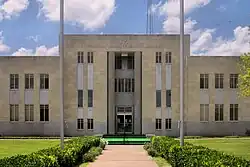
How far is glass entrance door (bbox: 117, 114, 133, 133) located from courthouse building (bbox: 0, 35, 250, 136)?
81.0 inches

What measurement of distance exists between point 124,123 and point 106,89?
16.0ft

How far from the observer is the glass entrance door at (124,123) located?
63594mm

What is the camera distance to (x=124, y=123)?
6372 centimetres

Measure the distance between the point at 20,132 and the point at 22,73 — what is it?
22.9ft

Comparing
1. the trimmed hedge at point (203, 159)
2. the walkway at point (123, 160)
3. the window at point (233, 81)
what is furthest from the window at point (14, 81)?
the trimmed hedge at point (203, 159)

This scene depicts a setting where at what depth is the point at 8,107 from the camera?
2445 inches

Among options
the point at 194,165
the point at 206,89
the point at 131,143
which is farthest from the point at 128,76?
the point at 194,165

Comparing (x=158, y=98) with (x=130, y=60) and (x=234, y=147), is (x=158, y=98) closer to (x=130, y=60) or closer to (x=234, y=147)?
(x=130, y=60)

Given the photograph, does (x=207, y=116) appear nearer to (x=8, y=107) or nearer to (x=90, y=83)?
(x=90, y=83)

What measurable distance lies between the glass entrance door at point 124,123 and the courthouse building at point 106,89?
206 cm

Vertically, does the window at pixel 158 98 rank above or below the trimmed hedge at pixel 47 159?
above

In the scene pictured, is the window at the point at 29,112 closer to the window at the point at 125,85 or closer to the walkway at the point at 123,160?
the window at the point at 125,85

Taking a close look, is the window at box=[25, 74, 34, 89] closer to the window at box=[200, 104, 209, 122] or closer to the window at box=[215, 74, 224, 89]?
the window at box=[200, 104, 209, 122]

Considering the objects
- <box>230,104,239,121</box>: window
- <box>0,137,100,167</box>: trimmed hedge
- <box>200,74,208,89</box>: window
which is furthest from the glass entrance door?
<box>0,137,100,167</box>: trimmed hedge
